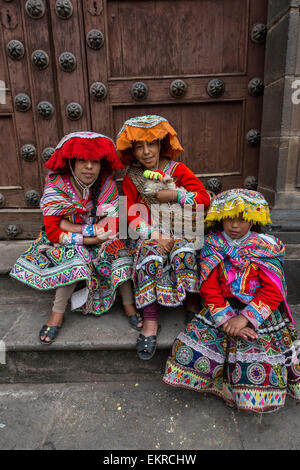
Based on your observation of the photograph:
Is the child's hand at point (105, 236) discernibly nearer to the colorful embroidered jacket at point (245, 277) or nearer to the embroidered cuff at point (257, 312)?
the colorful embroidered jacket at point (245, 277)

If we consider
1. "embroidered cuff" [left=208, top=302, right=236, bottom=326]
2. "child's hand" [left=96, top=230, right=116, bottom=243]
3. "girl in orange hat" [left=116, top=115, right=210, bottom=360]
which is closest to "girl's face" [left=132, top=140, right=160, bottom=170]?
"girl in orange hat" [left=116, top=115, right=210, bottom=360]

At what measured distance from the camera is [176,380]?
62.4 inches

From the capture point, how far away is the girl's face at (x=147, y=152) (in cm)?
182

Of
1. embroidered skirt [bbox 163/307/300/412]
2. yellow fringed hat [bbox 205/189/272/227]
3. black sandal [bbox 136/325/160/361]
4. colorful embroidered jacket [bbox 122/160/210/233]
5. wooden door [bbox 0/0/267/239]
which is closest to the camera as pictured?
embroidered skirt [bbox 163/307/300/412]

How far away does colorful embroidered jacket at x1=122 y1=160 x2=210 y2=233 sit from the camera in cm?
188

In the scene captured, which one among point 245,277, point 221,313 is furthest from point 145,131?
point 221,313

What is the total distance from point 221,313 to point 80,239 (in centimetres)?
91

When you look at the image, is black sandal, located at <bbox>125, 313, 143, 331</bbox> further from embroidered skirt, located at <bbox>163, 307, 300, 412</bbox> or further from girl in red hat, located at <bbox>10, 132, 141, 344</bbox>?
embroidered skirt, located at <bbox>163, 307, 300, 412</bbox>

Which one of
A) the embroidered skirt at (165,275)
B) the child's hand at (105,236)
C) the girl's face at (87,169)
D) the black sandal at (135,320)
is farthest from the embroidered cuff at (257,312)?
the girl's face at (87,169)

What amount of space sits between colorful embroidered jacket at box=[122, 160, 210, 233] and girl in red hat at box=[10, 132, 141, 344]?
10 centimetres

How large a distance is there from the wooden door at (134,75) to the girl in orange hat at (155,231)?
1.73 ft

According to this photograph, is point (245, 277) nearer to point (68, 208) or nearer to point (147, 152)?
point (147, 152)
